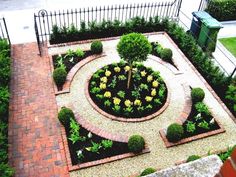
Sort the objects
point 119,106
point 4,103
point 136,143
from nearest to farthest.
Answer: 1. point 136,143
2. point 4,103
3. point 119,106

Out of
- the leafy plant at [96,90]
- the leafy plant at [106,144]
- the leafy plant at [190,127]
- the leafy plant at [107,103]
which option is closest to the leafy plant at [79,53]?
the leafy plant at [96,90]

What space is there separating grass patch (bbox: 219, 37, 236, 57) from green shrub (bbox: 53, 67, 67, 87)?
7802 millimetres

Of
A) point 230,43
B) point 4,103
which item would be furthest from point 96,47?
point 230,43

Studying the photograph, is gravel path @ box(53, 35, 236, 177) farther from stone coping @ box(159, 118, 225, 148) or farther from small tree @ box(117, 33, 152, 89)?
small tree @ box(117, 33, 152, 89)

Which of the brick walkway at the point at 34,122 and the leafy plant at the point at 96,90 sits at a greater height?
the leafy plant at the point at 96,90

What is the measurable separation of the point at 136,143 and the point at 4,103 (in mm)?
4196

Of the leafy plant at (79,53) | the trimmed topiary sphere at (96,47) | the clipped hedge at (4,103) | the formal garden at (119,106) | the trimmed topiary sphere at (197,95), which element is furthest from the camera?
the trimmed topiary sphere at (96,47)

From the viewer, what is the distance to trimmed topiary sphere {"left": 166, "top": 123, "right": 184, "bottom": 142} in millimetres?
8219

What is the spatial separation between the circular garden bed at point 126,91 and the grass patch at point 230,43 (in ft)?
15.4

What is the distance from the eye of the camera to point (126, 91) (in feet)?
31.7

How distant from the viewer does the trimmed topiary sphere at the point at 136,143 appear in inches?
309

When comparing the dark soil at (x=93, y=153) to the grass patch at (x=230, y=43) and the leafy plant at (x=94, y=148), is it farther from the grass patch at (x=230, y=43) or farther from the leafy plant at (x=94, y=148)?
the grass patch at (x=230, y=43)

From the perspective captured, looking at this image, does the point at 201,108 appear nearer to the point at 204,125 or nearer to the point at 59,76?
the point at 204,125

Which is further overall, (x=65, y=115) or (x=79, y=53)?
(x=79, y=53)
